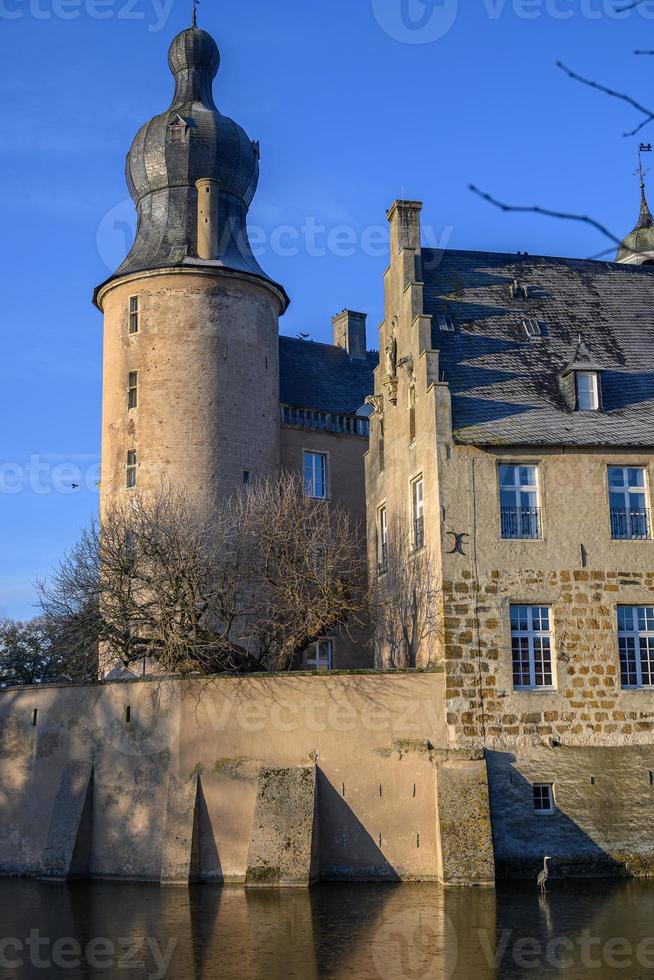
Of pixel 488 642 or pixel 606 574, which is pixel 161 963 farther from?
pixel 606 574

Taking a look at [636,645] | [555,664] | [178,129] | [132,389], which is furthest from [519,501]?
[178,129]

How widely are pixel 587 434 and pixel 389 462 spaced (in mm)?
5854

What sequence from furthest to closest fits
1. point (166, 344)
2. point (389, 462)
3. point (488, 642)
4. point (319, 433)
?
point (319, 433) < point (166, 344) < point (389, 462) < point (488, 642)

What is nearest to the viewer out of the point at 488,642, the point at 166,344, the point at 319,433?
the point at 488,642

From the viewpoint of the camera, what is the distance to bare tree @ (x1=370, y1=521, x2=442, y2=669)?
26.8m

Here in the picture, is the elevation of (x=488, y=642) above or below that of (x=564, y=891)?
above

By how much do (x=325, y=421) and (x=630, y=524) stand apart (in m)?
14.6

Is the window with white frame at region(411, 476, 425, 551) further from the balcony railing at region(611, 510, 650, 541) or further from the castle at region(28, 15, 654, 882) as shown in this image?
the balcony railing at region(611, 510, 650, 541)

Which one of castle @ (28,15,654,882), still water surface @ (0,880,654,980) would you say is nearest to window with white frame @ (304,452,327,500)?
castle @ (28,15,654,882)

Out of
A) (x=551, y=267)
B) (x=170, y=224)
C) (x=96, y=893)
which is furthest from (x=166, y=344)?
(x=96, y=893)

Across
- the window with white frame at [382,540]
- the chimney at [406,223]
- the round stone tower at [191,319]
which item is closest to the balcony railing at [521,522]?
the window with white frame at [382,540]

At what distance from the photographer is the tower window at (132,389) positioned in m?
35.6

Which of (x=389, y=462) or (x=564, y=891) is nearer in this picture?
(x=564, y=891)

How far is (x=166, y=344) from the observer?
3544cm
